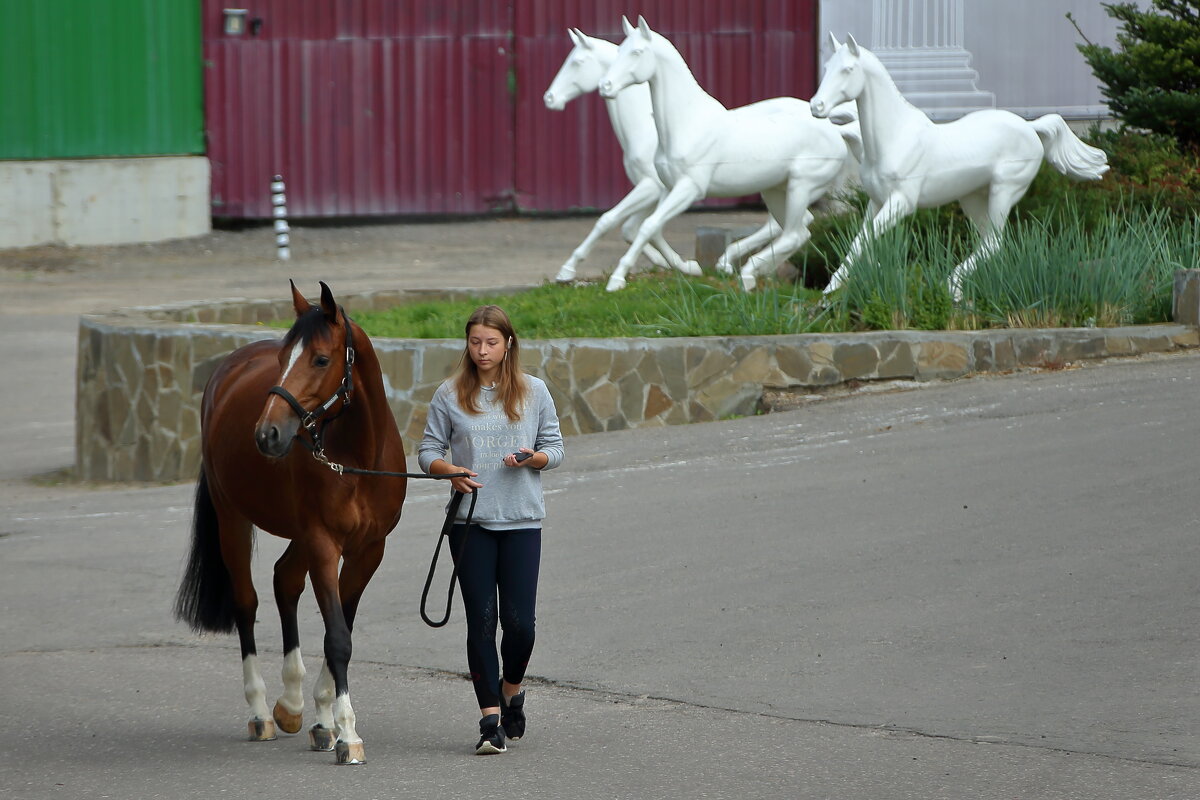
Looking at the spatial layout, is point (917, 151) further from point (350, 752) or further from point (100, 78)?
point (100, 78)

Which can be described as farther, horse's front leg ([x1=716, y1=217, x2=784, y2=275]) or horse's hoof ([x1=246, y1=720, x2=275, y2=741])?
horse's front leg ([x1=716, y1=217, x2=784, y2=275])

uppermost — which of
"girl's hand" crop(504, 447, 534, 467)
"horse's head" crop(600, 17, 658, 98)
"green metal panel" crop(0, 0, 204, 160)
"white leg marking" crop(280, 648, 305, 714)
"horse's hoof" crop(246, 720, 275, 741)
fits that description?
"green metal panel" crop(0, 0, 204, 160)

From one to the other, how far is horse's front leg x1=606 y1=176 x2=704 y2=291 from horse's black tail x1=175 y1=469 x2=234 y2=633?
26.4 feet

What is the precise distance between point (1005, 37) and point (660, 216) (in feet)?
38.6

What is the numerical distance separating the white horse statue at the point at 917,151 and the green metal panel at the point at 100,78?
1484cm

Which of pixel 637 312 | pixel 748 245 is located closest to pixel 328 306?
pixel 637 312

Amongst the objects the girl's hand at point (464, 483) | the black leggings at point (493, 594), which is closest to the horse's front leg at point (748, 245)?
the black leggings at point (493, 594)

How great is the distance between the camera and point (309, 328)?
17.7 ft

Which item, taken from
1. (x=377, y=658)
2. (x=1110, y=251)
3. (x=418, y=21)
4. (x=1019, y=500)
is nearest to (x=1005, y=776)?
(x=377, y=658)

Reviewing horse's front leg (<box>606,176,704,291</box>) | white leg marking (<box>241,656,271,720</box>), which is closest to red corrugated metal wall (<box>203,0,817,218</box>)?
horse's front leg (<box>606,176,704,291</box>)

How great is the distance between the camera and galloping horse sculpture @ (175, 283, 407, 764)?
5.40 metres

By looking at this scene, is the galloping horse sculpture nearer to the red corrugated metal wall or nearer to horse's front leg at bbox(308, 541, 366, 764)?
horse's front leg at bbox(308, 541, 366, 764)

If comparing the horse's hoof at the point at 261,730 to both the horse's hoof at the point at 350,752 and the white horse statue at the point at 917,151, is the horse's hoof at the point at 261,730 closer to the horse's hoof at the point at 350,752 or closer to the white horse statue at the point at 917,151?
the horse's hoof at the point at 350,752

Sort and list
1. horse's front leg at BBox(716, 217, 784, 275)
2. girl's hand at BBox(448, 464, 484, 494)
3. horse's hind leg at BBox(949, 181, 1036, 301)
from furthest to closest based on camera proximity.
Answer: horse's front leg at BBox(716, 217, 784, 275) → horse's hind leg at BBox(949, 181, 1036, 301) → girl's hand at BBox(448, 464, 484, 494)
